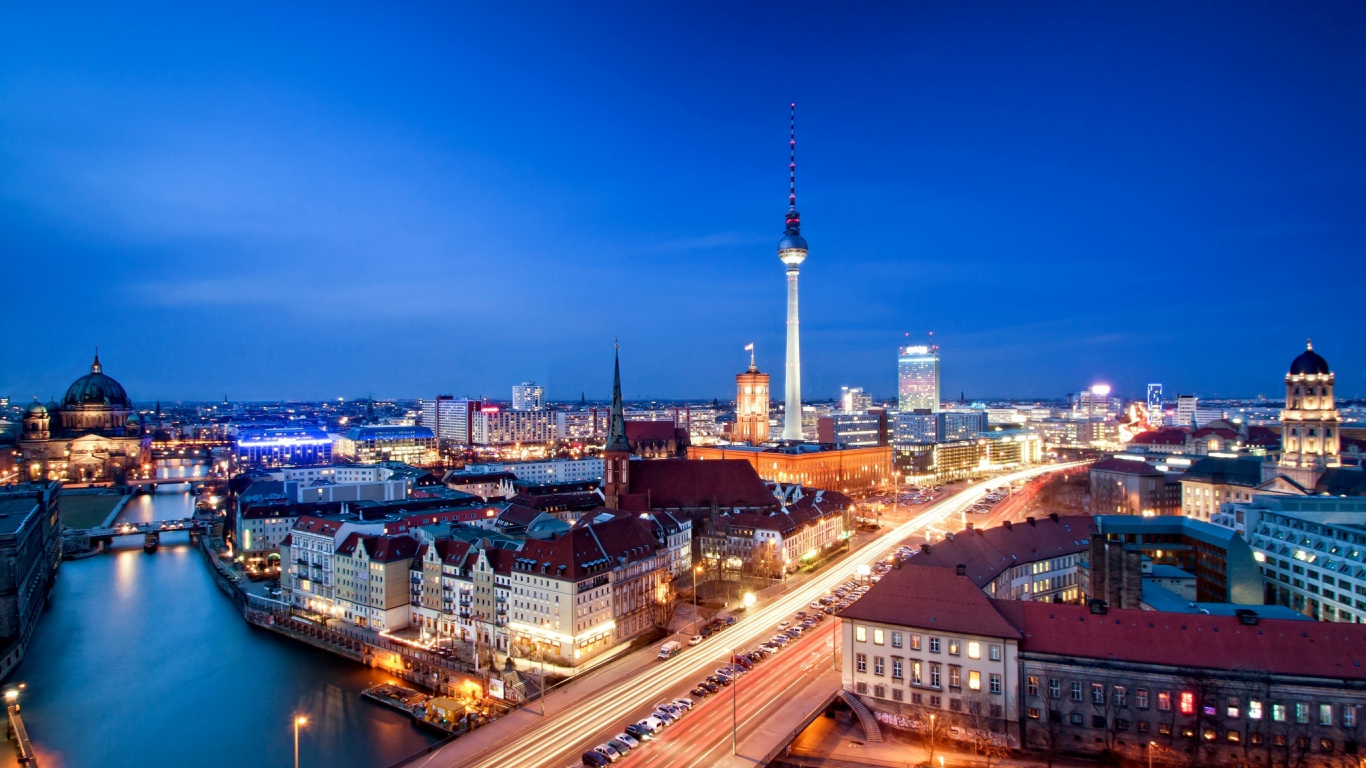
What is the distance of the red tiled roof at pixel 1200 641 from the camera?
19.5m

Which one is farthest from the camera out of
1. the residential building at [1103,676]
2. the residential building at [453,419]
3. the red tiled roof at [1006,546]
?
the residential building at [453,419]

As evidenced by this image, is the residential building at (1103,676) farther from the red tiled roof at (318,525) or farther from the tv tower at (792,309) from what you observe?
the tv tower at (792,309)

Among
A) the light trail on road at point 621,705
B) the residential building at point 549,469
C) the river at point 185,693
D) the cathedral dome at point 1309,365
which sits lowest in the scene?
the river at point 185,693

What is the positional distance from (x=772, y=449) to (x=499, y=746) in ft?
207

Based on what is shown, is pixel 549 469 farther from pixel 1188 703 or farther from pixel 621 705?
pixel 1188 703

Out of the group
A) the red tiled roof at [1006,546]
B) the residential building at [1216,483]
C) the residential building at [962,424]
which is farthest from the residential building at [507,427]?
the red tiled roof at [1006,546]

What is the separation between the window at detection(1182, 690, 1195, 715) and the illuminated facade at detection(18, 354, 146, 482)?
113m

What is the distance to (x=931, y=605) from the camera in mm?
23062

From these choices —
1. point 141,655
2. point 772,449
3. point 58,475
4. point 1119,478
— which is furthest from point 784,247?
point 58,475

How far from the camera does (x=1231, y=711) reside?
19.7 metres

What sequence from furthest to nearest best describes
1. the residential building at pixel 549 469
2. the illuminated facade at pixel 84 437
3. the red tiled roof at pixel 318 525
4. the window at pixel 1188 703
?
the illuminated facade at pixel 84 437
the residential building at pixel 549 469
the red tiled roof at pixel 318 525
the window at pixel 1188 703

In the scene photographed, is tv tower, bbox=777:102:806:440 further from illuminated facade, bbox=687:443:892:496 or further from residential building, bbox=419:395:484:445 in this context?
residential building, bbox=419:395:484:445

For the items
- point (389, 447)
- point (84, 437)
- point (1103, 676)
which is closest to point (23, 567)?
point (1103, 676)

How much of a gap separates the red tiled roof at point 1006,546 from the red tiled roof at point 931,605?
326 cm
